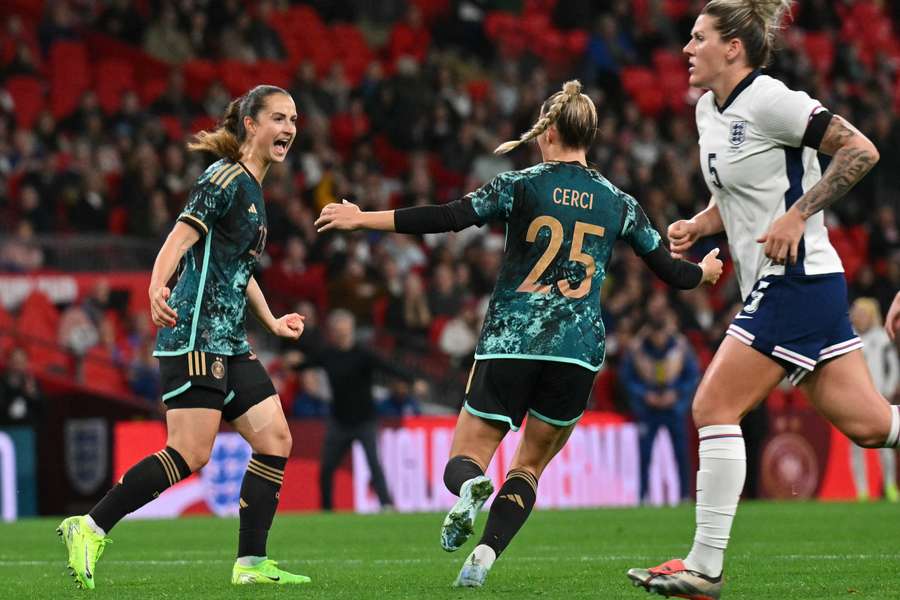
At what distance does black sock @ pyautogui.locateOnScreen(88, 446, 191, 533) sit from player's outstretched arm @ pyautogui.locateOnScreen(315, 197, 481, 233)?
1.35 metres

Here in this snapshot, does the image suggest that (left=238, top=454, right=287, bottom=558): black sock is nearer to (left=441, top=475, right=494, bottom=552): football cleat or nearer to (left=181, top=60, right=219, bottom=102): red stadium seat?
(left=441, top=475, right=494, bottom=552): football cleat

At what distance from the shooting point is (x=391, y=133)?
21.3 metres

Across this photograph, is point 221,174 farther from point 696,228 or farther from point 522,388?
point 696,228

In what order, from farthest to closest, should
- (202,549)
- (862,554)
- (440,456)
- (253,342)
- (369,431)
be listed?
(253,342) → (440,456) → (369,431) → (202,549) → (862,554)

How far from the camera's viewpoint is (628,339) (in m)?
17.9

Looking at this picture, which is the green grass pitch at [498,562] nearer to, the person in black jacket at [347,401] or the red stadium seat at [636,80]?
the person in black jacket at [347,401]

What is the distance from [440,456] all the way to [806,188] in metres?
10.3

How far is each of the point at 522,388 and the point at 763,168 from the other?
1.35 m

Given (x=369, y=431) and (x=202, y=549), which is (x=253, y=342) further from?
(x=202, y=549)

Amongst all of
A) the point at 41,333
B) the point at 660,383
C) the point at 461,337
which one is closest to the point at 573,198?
the point at 660,383

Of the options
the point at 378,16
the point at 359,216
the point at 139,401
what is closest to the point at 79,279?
the point at 139,401

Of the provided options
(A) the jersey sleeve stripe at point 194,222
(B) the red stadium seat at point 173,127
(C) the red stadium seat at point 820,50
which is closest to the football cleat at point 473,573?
(A) the jersey sleeve stripe at point 194,222

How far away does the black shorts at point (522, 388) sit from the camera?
6.38 meters

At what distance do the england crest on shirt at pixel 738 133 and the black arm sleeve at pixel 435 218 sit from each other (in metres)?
1.06
